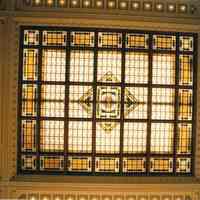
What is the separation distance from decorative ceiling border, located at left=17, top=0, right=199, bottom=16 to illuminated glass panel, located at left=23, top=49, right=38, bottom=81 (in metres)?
0.87

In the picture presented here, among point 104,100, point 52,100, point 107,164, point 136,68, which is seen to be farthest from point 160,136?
point 52,100

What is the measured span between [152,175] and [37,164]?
7.73 ft

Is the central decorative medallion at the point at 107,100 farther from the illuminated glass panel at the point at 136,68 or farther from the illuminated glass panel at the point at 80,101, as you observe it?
the illuminated glass panel at the point at 136,68

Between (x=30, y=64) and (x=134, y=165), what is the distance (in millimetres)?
2945

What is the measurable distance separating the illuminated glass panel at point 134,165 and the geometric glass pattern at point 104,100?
0.8 inches

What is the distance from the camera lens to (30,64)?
8.00 m

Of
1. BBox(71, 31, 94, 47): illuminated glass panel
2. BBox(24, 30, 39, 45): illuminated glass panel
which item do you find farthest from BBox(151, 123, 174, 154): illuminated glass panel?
BBox(24, 30, 39, 45): illuminated glass panel

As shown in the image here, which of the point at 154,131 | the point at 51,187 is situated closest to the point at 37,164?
the point at 51,187

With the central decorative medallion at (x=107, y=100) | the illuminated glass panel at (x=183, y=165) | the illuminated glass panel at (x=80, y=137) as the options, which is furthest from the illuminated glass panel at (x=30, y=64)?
the illuminated glass panel at (x=183, y=165)

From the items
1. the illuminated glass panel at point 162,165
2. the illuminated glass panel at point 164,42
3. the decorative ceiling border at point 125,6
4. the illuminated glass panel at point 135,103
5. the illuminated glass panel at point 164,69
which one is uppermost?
the decorative ceiling border at point 125,6

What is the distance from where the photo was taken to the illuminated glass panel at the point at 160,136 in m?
8.19

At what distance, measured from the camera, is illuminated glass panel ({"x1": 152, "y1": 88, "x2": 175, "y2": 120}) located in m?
8.15

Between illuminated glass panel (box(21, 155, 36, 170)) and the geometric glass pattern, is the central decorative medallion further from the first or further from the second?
illuminated glass panel (box(21, 155, 36, 170))

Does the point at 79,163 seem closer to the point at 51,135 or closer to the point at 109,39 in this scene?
the point at 51,135
